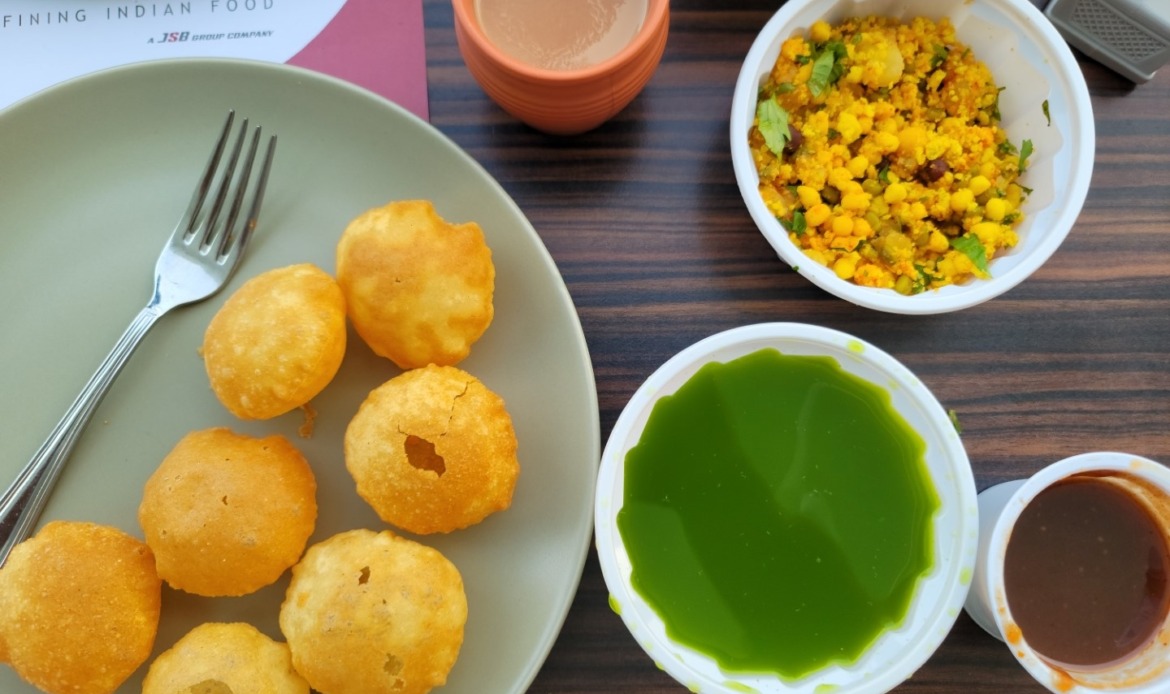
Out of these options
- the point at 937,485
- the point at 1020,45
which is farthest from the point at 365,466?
the point at 1020,45

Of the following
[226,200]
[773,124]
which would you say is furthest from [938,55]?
[226,200]

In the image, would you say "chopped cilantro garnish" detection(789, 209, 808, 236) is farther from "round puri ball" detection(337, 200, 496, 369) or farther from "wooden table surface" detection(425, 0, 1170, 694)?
"round puri ball" detection(337, 200, 496, 369)

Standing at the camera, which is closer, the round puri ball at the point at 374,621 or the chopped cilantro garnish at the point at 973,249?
the round puri ball at the point at 374,621

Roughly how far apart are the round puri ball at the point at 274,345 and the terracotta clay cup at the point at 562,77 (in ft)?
1.23

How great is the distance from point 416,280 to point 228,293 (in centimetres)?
33

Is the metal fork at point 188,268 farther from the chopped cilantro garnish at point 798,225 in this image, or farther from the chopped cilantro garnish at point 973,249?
the chopped cilantro garnish at point 973,249

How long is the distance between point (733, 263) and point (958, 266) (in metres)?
0.32

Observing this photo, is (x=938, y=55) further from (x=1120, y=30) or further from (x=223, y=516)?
(x=223, y=516)

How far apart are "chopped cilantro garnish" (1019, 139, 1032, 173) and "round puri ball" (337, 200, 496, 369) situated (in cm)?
80

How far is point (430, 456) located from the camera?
1.06 m

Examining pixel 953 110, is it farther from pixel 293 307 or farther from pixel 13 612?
pixel 13 612

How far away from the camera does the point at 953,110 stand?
1188 mm

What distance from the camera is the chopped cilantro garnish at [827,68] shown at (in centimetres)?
115

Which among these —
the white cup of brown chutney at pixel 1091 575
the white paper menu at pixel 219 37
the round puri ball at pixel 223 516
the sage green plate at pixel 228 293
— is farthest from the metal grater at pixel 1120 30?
the round puri ball at pixel 223 516
